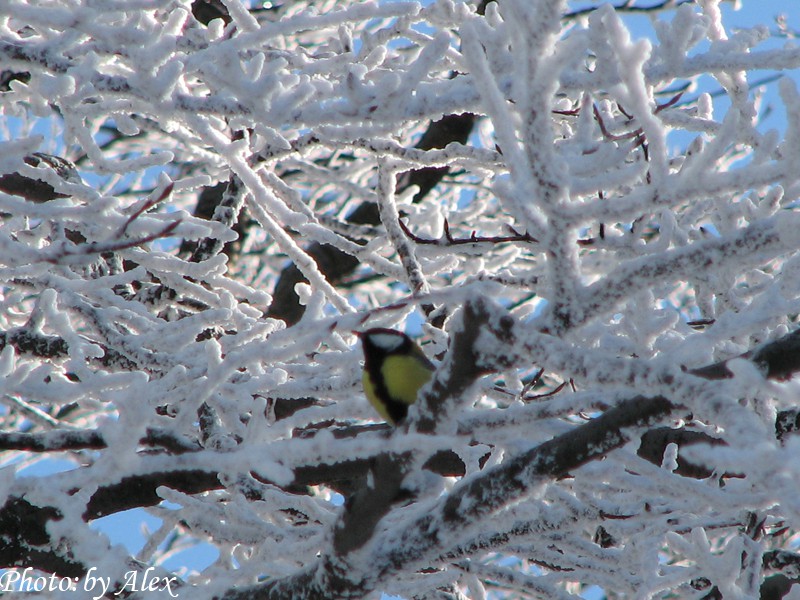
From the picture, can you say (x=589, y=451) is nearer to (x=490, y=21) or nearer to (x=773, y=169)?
(x=773, y=169)

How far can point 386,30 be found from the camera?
3627mm

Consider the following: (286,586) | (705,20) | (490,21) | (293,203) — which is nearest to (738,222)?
(705,20)

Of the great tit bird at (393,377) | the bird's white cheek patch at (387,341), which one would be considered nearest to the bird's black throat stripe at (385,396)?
the great tit bird at (393,377)

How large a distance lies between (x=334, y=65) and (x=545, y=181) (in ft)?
6.21

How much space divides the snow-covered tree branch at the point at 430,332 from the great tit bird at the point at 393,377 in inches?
4.5

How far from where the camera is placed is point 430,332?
151 inches

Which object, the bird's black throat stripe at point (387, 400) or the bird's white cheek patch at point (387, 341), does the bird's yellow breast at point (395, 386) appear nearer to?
the bird's black throat stripe at point (387, 400)

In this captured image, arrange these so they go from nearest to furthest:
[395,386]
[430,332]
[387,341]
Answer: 1. [395,386]
2. [387,341]
3. [430,332]

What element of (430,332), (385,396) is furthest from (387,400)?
(430,332)

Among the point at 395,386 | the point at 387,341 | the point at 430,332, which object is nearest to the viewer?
the point at 395,386

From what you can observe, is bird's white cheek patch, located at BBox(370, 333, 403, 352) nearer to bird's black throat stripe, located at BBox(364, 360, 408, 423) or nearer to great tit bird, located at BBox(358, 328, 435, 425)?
great tit bird, located at BBox(358, 328, 435, 425)

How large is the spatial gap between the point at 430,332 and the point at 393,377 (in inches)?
29.7

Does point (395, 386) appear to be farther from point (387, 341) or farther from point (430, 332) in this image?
point (430, 332)

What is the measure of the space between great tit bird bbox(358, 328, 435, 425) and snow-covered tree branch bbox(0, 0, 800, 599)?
0.11 metres
